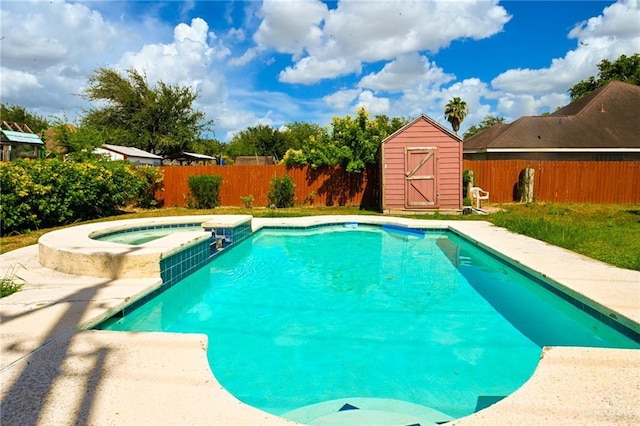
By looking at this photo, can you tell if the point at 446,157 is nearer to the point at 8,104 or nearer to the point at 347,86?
the point at 347,86

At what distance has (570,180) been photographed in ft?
49.7

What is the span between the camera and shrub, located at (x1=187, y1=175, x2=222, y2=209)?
15297 millimetres

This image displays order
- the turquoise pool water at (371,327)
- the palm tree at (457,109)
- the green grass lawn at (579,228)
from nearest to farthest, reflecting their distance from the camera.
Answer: the turquoise pool water at (371,327)
the green grass lawn at (579,228)
the palm tree at (457,109)

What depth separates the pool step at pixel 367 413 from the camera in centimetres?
267

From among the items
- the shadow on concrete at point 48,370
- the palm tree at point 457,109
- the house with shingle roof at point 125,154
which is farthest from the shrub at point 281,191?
the palm tree at point 457,109

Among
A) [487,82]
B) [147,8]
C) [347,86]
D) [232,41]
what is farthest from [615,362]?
[347,86]

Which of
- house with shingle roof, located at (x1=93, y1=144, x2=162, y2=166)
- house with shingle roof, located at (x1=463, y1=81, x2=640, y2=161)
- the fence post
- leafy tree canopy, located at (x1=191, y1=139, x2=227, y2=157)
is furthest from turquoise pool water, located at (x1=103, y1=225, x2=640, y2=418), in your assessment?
leafy tree canopy, located at (x1=191, y1=139, x2=227, y2=157)

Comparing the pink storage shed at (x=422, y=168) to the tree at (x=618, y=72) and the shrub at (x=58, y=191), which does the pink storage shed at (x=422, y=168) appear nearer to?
the shrub at (x=58, y=191)

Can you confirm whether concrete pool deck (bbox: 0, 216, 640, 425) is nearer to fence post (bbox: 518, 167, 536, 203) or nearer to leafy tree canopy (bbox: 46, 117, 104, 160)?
leafy tree canopy (bbox: 46, 117, 104, 160)

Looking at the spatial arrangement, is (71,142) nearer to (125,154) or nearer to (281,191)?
(281,191)

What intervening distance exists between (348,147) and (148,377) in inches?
535

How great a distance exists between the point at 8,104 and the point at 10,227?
149 feet

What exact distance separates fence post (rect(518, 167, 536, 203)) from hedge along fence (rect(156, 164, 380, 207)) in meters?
5.58

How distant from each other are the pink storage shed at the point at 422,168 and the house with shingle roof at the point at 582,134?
7546mm
